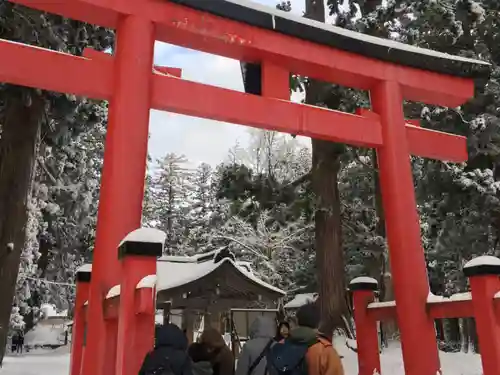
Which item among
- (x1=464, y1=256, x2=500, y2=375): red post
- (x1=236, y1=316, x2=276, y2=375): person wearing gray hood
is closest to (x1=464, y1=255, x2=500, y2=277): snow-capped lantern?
(x1=464, y1=256, x2=500, y2=375): red post

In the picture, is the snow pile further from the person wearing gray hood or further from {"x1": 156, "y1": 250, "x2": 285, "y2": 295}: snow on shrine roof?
the person wearing gray hood

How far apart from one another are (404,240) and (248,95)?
7.77 feet

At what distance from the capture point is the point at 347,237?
1875 centimetres

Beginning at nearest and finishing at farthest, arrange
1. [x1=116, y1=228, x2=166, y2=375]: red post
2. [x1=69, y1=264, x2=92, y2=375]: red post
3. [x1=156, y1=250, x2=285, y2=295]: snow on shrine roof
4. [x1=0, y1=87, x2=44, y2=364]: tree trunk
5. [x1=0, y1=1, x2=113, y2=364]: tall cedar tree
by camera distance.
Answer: [x1=116, y1=228, x2=166, y2=375]: red post → [x1=69, y1=264, x2=92, y2=375]: red post → [x1=0, y1=1, x2=113, y2=364]: tall cedar tree → [x1=0, y1=87, x2=44, y2=364]: tree trunk → [x1=156, y1=250, x2=285, y2=295]: snow on shrine roof

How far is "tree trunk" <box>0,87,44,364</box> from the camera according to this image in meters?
8.07

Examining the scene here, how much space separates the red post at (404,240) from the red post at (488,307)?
0.82 m

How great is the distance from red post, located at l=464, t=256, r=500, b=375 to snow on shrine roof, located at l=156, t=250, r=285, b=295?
6764mm

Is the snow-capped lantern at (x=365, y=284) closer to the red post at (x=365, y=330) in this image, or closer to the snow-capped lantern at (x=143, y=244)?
the red post at (x=365, y=330)

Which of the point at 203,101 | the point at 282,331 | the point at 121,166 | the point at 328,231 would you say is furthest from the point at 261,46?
the point at 328,231

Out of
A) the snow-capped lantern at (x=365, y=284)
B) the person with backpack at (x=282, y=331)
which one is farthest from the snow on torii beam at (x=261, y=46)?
the person with backpack at (x=282, y=331)

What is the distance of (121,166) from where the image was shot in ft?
14.5

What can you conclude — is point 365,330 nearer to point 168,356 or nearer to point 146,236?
point 146,236

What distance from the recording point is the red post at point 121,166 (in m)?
4.05

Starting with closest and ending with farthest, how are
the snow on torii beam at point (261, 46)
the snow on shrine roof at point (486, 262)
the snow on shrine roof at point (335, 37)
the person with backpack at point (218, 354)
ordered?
the person with backpack at point (218, 354)
the snow on shrine roof at point (486, 262)
the snow on torii beam at point (261, 46)
the snow on shrine roof at point (335, 37)
